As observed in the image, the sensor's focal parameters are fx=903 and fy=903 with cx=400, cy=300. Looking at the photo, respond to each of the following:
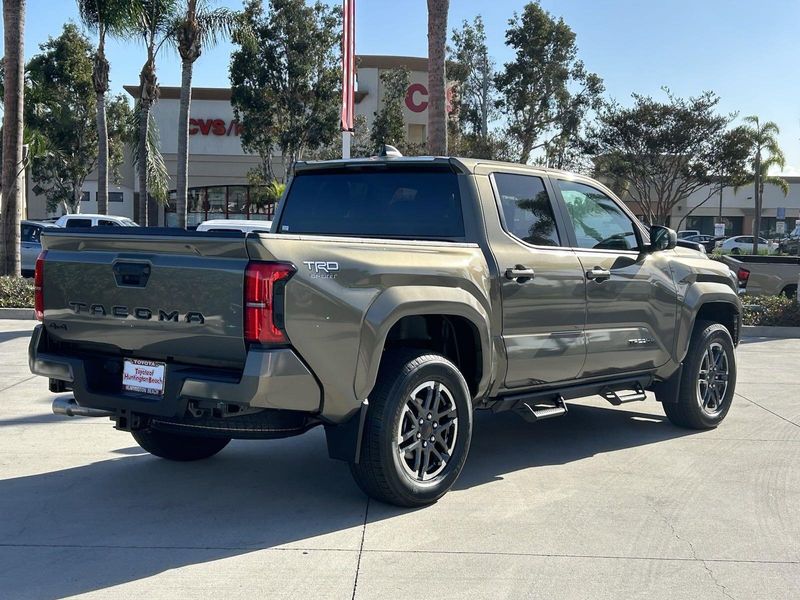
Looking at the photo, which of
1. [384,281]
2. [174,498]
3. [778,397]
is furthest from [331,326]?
[778,397]

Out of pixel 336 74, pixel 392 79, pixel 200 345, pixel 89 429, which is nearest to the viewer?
pixel 200 345

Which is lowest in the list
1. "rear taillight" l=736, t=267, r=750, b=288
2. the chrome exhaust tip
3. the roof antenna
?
the chrome exhaust tip

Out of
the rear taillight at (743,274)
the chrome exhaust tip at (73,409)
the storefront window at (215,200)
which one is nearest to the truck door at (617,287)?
the chrome exhaust tip at (73,409)

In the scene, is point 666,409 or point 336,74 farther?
point 336,74

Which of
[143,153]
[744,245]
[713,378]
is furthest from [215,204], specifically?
[713,378]

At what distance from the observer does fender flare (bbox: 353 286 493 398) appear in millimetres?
4840

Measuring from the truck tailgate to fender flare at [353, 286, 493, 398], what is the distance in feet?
2.26

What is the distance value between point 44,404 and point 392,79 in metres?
37.3

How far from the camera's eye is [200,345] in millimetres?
4660

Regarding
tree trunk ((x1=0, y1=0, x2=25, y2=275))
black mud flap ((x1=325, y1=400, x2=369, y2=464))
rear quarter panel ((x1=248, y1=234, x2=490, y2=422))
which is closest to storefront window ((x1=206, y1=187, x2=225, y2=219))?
tree trunk ((x1=0, y1=0, x2=25, y2=275))

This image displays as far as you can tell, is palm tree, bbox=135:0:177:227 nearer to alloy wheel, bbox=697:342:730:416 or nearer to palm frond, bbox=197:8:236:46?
palm frond, bbox=197:8:236:46

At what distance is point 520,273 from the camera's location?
5801mm

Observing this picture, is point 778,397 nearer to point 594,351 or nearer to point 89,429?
point 594,351

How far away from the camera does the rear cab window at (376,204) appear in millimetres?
5871
